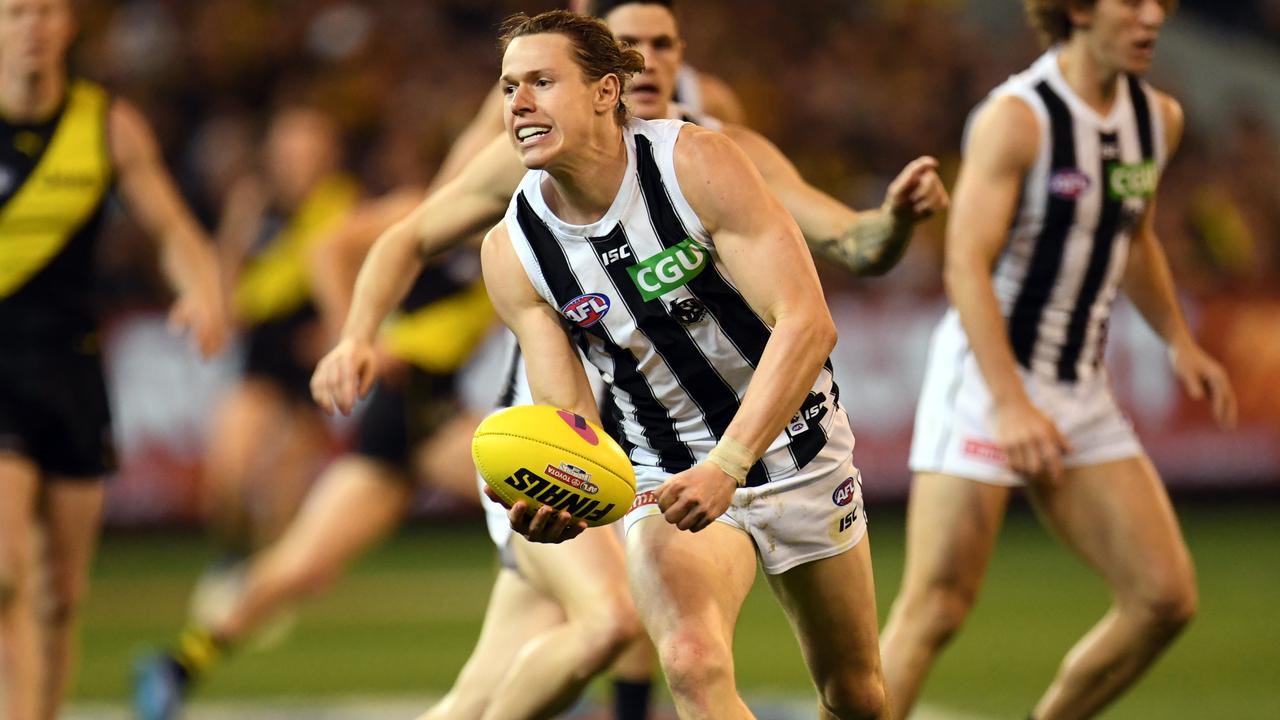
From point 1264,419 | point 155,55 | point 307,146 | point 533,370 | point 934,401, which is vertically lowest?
point 1264,419

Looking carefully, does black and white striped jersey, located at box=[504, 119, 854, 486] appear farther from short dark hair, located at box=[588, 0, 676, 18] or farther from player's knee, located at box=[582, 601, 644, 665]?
short dark hair, located at box=[588, 0, 676, 18]

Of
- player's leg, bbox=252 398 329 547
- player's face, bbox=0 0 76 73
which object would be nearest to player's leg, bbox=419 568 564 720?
player's face, bbox=0 0 76 73

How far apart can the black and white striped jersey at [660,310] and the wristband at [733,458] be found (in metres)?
0.38

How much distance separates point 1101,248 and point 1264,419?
8.13 m

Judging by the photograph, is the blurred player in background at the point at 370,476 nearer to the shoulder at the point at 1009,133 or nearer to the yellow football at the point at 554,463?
the shoulder at the point at 1009,133

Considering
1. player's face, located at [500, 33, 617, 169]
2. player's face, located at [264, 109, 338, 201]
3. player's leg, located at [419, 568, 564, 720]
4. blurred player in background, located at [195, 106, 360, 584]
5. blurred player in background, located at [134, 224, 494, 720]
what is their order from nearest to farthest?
player's face, located at [500, 33, 617, 169], player's leg, located at [419, 568, 564, 720], blurred player in background, located at [134, 224, 494, 720], player's face, located at [264, 109, 338, 201], blurred player in background, located at [195, 106, 360, 584]

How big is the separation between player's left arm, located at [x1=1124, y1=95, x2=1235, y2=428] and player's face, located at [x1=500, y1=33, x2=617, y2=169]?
97.0 inches

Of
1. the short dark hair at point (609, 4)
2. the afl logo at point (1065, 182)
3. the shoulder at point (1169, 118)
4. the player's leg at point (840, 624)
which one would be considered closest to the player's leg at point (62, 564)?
the short dark hair at point (609, 4)

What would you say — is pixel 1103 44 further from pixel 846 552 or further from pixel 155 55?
pixel 155 55

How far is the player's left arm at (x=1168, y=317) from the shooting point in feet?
19.3

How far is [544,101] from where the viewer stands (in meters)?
4.16

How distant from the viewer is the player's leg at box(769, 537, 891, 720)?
4.40 m

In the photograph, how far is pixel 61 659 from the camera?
19.3 ft

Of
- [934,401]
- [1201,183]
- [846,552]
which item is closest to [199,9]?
[1201,183]
